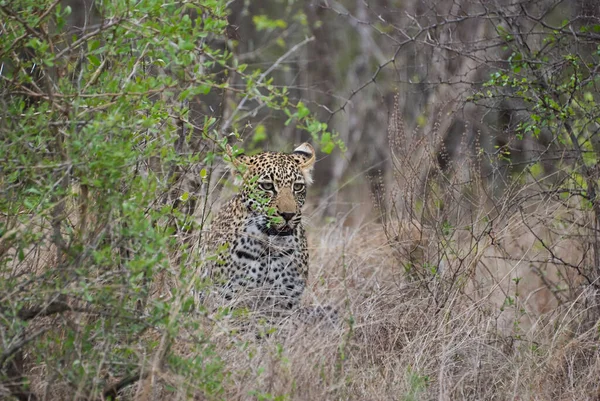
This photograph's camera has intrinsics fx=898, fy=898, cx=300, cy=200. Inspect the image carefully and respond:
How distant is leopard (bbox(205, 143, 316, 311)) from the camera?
23.9 ft

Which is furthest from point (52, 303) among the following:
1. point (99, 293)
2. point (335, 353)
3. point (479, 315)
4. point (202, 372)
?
point (479, 315)

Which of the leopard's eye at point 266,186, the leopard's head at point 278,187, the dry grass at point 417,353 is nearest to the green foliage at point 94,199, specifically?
the dry grass at point 417,353

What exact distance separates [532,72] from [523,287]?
6.98 ft

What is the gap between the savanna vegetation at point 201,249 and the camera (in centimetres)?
465

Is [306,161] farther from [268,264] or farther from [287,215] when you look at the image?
[268,264]

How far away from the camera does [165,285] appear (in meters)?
5.62

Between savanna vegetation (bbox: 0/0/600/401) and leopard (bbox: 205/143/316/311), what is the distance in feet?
0.85

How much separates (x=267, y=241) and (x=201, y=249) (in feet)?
3.58

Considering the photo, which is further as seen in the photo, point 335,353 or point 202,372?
point 335,353

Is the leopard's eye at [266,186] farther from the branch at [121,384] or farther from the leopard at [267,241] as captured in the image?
the branch at [121,384]

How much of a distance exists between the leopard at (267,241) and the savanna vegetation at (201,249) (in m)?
0.26

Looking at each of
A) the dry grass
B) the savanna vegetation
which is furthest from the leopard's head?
the dry grass

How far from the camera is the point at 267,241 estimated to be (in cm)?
743

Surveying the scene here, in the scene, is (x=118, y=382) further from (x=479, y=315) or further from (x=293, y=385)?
(x=479, y=315)
